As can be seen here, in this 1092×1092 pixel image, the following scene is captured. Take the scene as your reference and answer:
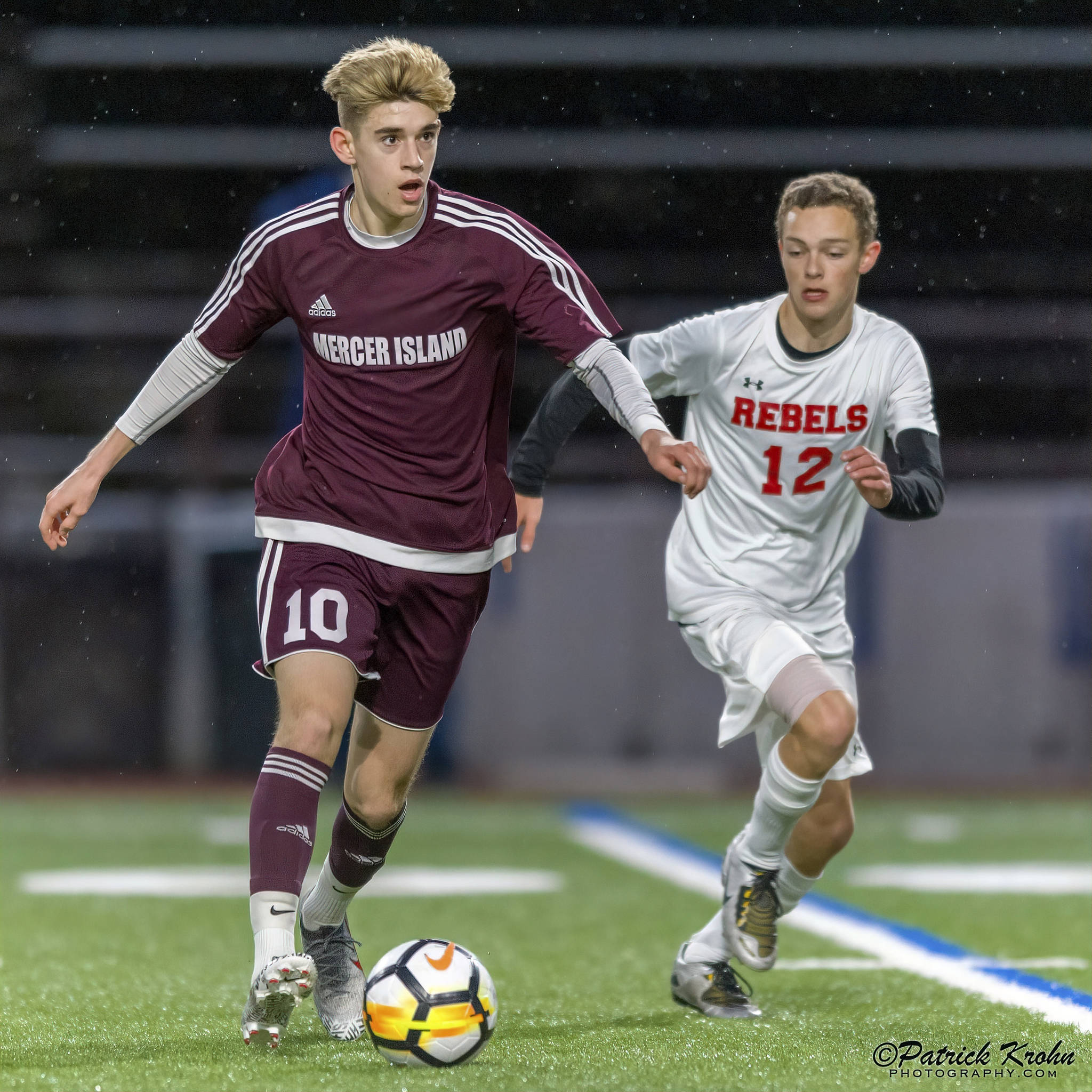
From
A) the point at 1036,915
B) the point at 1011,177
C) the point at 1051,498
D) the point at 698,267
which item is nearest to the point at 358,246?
the point at 1036,915

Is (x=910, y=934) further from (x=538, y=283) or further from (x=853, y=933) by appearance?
(x=538, y=283)

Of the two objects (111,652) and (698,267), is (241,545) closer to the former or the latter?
(111,652)

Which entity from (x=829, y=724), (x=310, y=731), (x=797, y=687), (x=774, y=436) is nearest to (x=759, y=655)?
(x=797, y=687)

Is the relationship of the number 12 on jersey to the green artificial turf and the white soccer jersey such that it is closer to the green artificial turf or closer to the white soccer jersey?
the white soccer jersey

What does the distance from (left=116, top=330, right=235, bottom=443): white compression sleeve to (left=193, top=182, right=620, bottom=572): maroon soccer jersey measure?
3 centimetres

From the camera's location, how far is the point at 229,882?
311 inches

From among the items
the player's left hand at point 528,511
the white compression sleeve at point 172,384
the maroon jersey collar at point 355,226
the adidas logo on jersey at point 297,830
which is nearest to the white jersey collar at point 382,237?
the maroon jersey collar at point 355,226

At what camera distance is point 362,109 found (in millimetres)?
3652

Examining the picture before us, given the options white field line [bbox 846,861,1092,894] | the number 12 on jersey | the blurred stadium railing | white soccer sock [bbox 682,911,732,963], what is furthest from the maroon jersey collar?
white field line [bbox 846,861,1092,894]

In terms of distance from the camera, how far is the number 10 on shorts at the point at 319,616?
141 inches

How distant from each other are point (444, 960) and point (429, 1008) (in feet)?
0.46

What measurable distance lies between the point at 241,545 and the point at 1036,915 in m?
9.60

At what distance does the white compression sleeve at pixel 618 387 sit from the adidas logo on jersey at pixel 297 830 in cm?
102

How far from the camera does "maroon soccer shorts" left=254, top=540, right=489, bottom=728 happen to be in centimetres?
362
